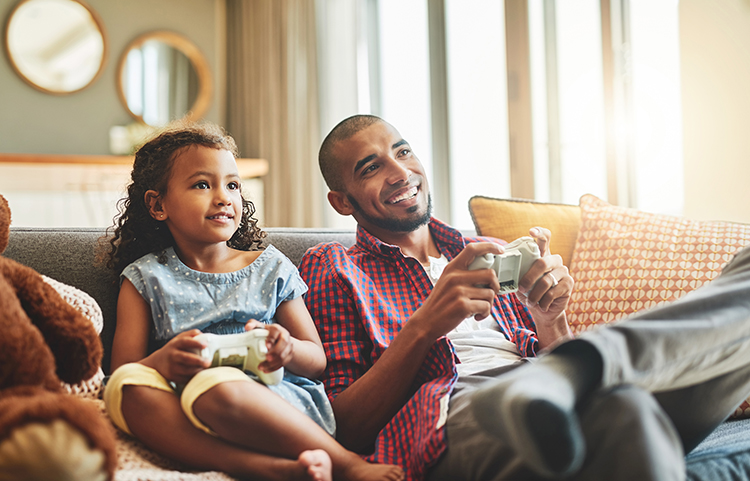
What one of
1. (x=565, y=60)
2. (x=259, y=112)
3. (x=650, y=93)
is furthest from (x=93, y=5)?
(x=650, y=93)

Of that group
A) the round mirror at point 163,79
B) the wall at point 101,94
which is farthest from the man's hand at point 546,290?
the wall at point 101,94

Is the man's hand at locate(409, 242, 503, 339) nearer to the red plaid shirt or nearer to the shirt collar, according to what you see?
the red plaid shirt

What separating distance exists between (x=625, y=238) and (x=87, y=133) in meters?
4.03

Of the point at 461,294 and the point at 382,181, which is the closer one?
the point at 461,294

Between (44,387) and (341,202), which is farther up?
(341,202)

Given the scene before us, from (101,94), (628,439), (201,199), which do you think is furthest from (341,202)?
(101,94)

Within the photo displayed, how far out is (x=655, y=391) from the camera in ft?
2.20

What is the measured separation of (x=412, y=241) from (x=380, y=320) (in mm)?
281

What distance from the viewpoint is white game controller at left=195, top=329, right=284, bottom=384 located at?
2.77 feet

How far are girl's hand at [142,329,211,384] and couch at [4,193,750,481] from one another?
0.64 feet

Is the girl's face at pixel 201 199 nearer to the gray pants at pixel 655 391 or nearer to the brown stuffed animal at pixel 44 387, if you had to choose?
the brown stuffed animal at pixel 44 387

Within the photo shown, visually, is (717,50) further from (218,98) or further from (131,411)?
(218,98)

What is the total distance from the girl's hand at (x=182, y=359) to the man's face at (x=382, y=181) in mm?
568

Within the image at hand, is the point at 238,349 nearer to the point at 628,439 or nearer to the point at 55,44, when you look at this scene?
the point at 628,439
